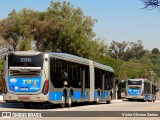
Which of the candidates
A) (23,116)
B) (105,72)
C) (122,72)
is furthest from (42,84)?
(122,72)

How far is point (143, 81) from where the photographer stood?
55562 millimetres

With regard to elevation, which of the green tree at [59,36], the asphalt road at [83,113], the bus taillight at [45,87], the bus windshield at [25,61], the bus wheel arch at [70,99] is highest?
the green tree at [59,36]

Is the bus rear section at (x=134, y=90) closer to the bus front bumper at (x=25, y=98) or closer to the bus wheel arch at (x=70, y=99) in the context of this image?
the bus wheel arch at (x=70, y=99)

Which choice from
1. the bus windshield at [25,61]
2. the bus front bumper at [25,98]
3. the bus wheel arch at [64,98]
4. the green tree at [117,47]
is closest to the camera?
the bus front bumper at [25,98]

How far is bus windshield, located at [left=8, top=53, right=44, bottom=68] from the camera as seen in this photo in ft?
76.2

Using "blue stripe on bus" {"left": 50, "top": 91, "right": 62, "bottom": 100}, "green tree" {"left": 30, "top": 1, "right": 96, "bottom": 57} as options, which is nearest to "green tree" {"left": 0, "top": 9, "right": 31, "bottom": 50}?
"green tree" {"left": 30, "top": 1, "right": 96, "bottom": 57}

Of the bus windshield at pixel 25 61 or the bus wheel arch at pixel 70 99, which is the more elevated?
the bus windshield at pixel 25 61

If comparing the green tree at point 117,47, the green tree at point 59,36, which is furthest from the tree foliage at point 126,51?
the green tree at point 59,36

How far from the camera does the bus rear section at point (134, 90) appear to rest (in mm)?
54844

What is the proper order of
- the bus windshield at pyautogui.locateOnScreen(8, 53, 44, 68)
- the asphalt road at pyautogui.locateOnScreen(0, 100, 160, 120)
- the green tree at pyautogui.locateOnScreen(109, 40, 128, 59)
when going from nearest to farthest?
the asphalt road at pyautogui.locateOnScreen(0, 100, 160, 120), the bus windshield at pyautogui.locateOnScreen(8, 53, 44, 68), the green tree at pyautogui.locateOnScreen(109, 40, 128, 59)

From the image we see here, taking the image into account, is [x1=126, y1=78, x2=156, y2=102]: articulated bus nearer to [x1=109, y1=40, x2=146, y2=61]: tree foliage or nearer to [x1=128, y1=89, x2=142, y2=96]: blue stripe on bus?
[x1=128, y1=89, x2=142, y2=96]: blue stripe on bus

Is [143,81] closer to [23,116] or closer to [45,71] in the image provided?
[45,71]

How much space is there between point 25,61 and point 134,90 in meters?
33.4

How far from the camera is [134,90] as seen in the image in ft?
181
